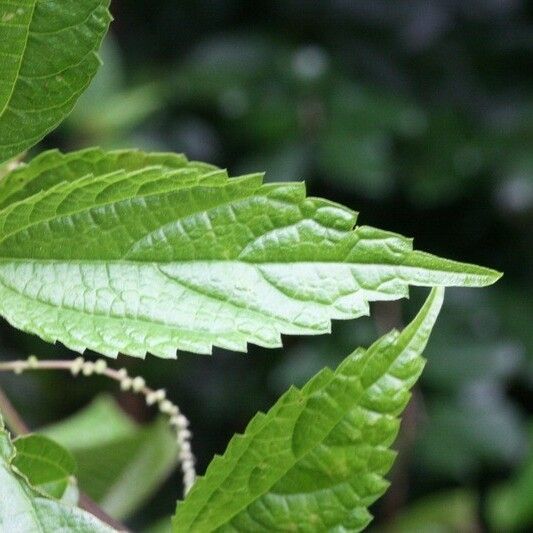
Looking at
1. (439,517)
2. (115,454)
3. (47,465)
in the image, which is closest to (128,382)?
(47,465)

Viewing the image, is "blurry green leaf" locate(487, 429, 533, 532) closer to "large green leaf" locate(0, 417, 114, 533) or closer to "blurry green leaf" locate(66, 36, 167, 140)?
"blurry green leaf" locate(66, 36, 167, 140)

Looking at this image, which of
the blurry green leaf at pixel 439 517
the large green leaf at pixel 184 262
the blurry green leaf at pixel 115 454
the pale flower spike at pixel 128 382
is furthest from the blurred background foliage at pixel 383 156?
the large green leaf at pixel 184 262

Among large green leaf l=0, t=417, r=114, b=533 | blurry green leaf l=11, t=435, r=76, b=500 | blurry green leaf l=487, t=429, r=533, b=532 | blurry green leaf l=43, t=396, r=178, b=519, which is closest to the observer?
large green leaf l=0, t=417, r=114, b=533

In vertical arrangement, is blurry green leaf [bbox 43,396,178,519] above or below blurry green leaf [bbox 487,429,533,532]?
above

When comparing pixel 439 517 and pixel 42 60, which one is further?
pixel 439 517

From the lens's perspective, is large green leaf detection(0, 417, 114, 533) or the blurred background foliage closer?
large green leaf detection(0, 417, 114, 533)

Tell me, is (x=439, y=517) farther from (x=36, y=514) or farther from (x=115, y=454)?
(x=36, y=514)

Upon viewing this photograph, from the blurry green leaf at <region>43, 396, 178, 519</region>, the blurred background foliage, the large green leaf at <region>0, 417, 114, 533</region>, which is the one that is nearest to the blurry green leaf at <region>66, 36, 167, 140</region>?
the blurred background foliage
